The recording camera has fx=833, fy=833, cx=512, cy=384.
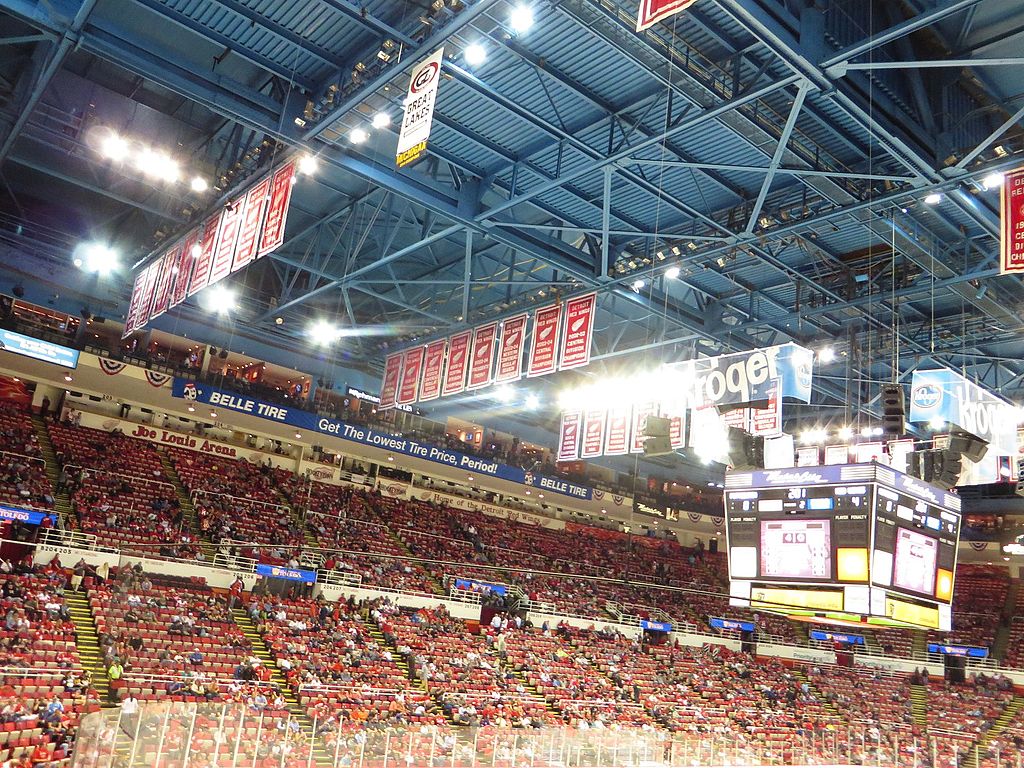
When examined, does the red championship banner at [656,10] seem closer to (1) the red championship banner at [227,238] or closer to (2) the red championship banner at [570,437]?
(1) the red championship banner at [227,238]

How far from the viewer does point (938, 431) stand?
39.0 feet

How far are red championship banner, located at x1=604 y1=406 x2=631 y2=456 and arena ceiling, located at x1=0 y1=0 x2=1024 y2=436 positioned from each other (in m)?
1.59

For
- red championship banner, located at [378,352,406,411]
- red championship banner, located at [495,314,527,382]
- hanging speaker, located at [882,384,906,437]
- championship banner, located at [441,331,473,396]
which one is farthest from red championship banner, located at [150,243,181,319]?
hanging speaker, located at [882,384,906,437]

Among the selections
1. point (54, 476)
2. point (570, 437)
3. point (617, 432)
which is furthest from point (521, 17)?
point (54, 476)

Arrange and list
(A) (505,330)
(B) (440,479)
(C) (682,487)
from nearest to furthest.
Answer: (A) (505,330)
(B) (440,479)
(C) (682,487)

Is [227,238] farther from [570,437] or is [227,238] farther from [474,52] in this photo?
[570,437]

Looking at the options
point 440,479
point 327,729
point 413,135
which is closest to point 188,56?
point 413,135

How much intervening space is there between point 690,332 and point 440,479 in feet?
60.5

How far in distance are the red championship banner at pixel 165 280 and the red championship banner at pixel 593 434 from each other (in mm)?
10301

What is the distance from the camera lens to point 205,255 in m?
16.3

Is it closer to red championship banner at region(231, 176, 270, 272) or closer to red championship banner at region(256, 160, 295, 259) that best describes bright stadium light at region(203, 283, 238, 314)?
red championship banner at region(231, 176, 270, 272)

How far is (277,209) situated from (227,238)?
207 centimetres

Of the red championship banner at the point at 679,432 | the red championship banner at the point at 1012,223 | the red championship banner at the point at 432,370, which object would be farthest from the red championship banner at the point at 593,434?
the red championship banner at the point at 1012,223

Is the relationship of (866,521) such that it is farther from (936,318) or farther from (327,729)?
(936,318)
